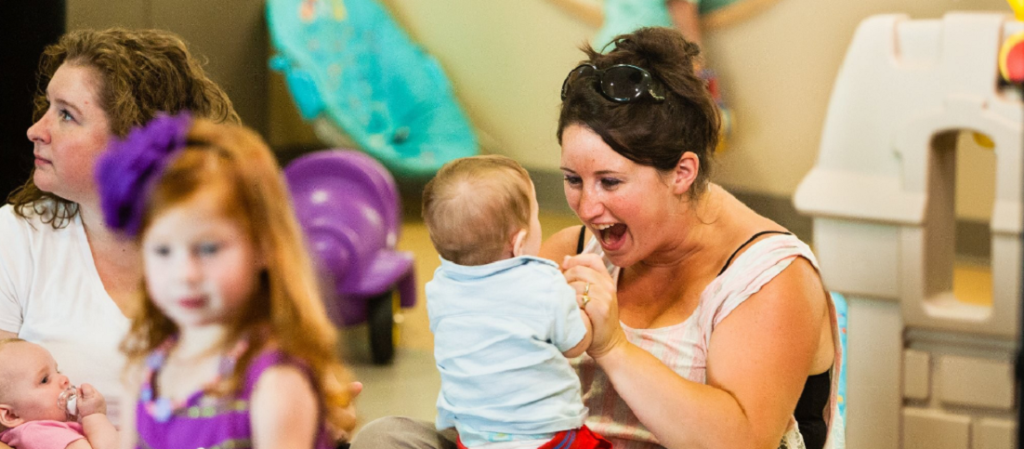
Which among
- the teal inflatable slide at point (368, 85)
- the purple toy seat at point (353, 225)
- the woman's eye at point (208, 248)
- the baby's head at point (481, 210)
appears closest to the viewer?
the woman's eye at point (208, 248)

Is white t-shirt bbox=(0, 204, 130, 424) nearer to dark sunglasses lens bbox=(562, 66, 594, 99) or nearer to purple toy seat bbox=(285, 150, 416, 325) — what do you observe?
dark sunglasses lens bbox=(562, 66, 594, 99)

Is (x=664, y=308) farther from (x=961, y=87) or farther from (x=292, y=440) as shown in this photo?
(x=292, y=440)

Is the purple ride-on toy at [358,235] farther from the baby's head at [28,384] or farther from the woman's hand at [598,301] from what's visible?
the woman's hand at [598,301]

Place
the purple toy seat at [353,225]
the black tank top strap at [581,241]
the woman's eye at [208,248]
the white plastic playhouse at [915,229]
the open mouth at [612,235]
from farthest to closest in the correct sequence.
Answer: the purple toy seat at [353,225]
the black tank top strap at [581,241]
the open mouth at [612,235]
the white plastic playhouse at [915,229]
the woman's eye at [208,248]

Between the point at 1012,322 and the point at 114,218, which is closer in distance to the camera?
the point at 114,218

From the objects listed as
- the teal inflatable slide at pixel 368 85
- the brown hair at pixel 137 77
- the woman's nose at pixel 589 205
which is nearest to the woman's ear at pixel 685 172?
the woman's nose at pixel 589 205

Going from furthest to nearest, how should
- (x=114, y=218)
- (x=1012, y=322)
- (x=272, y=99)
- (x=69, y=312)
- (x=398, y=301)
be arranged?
(x=272, y=99)
(x=398, y=301)
(x=69, y=312)
(x=1012, y=322)
(x=114, y=218)

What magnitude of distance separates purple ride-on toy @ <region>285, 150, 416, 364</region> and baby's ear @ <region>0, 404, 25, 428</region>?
5.19 feet

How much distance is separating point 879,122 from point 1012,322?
270 millimetres

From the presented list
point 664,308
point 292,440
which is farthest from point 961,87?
point 292,440

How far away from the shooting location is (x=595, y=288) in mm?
1350

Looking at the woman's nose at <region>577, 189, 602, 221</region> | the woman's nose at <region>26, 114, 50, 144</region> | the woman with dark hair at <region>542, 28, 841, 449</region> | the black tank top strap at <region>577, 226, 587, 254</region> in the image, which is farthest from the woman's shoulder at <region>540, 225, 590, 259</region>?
the woman's nose at <region>26, 114, 50, 144</region>

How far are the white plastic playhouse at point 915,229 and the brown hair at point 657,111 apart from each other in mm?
264

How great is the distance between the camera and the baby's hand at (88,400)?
145cm
